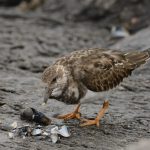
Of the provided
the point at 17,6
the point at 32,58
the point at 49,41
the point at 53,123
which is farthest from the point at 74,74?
the point at 17,6

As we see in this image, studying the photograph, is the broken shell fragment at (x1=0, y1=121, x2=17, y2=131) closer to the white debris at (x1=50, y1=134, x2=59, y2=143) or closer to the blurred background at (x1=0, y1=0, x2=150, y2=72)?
the white debris at (x1=50, y1=134, x2=59, y2=143)

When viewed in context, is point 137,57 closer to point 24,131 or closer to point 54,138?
point 54,138

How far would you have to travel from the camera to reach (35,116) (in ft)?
25.6

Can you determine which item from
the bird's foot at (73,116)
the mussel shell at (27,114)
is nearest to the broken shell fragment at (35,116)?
the mussel shell at (27,114)

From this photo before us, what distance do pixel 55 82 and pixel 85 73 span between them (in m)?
0.50

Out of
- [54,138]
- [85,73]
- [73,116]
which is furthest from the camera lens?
[73,116]

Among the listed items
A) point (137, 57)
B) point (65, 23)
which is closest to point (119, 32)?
point (65, 23)

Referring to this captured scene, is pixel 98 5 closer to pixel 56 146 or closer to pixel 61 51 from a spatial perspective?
pixel 61 51

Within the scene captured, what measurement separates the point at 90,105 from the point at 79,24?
660cm

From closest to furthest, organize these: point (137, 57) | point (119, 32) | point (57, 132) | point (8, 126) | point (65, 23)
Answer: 1. point (57, 132)
2. point (8, 126)
3. point (137, 57)
4. point (119, 32)
5. point (65, 23)

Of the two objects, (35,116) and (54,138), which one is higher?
(35,116)

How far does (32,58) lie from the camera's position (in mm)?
12125

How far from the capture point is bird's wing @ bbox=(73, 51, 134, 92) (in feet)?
25.5

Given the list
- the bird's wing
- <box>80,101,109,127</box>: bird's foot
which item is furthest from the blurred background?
<box>80,101,109,127</box>: bird's foot
